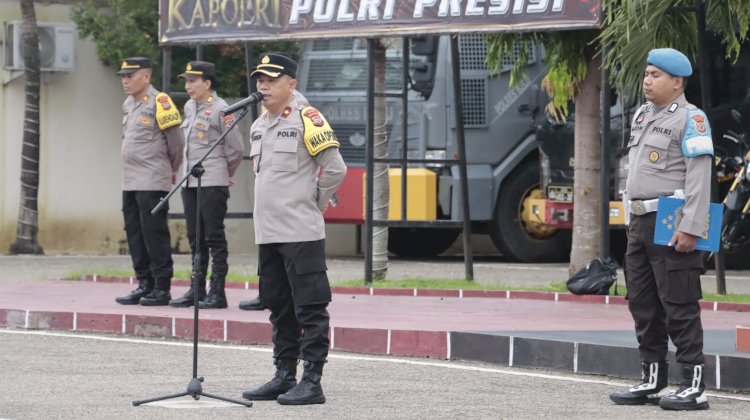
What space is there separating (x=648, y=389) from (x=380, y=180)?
7.55m

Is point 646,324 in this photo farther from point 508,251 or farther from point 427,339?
point 508,251

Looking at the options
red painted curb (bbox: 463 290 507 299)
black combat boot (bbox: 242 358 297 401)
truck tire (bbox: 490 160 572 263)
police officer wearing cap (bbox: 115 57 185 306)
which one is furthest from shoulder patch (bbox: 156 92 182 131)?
truck tire (bbox: 490 160 572 263)

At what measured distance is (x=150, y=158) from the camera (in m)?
12.6

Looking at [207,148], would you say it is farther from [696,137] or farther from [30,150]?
[30,150]

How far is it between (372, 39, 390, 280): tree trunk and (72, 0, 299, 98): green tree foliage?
459 centimetres

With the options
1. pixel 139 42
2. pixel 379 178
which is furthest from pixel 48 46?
pixel 379 178

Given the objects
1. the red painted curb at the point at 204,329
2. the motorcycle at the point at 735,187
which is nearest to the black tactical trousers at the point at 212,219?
the red painted curb at the point at 204,329

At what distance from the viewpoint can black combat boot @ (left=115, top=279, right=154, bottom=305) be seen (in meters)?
12.9

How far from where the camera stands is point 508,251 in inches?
786

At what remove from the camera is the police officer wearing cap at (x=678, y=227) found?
26.6 feet

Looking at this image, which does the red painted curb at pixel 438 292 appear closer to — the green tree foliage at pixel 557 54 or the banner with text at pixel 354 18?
the green tree foliage at pixel 557 54

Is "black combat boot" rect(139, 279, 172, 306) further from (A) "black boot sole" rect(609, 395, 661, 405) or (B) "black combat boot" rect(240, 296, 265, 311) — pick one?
(A) "black boot sole" rect(609, 395, 661, 405)

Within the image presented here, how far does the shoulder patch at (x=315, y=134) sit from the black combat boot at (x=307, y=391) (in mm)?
1087

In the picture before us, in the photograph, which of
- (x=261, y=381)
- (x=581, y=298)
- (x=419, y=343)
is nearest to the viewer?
(x=261, y=381)
